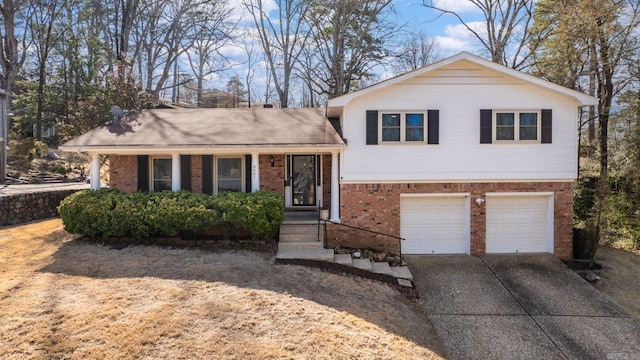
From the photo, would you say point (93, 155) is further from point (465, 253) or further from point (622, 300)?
point (622, 300)

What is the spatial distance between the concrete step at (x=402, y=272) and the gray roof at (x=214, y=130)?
12.9 ft

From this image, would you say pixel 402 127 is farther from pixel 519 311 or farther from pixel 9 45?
pixel 9 45

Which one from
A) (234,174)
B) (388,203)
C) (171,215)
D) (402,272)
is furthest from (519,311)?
(234,174)

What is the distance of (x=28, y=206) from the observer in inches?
499

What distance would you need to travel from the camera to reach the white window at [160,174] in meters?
12.2

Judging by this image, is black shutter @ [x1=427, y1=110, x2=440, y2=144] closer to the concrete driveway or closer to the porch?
the porch

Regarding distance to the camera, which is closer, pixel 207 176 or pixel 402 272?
pixel 402 272

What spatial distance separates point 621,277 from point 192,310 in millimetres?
11676

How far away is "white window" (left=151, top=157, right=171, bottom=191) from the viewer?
12.2m

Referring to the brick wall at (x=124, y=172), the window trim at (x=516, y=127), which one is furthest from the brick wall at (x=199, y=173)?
the window trim at (x=516, y=127)

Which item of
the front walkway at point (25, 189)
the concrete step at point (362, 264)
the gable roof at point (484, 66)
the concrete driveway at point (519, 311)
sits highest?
the gable roof at point (484, 66)

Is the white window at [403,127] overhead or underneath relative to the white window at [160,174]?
overhead

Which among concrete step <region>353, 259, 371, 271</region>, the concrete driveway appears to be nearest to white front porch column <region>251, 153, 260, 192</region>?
concrete step <region>353, 259, 371, 271</region>

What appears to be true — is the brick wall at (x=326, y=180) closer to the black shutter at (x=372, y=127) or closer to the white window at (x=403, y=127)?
the black shutter at (x=372, y=127)
